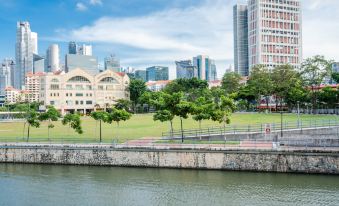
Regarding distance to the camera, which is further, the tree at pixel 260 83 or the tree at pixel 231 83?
the tree at pixel 231 83

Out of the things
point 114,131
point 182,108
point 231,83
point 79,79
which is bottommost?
point 114,131

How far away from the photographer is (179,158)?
4288 cm

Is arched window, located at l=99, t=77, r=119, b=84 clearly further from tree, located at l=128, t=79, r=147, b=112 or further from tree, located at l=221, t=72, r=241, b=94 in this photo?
tree, located at l=221, t=72, r=241, b=94

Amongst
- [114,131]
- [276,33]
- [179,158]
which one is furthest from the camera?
[276,33]

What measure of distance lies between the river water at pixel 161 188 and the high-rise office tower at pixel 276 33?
138 m

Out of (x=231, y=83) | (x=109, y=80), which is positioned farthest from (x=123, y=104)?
(x=231, y=83)

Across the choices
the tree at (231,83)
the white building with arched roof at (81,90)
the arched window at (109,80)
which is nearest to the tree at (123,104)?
the white building with arched roof at (81,90)

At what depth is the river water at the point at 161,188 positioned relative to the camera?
32.3 meters

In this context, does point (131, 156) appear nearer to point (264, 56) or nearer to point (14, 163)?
point (14, 163)

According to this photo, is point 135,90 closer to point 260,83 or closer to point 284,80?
point 260,83

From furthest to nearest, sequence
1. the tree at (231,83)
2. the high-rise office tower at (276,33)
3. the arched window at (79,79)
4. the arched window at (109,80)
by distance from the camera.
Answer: the high-rise office tower at (276,33)
the arched window at (109,80)
the arched window at (79,79)
the tree at (231,83)

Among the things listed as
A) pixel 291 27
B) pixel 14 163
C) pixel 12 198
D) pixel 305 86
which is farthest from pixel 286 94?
pixel 291 27

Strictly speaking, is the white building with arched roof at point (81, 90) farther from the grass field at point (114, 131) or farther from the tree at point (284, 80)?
the tree at point (284, 80)

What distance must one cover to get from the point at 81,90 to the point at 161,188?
112430mm
